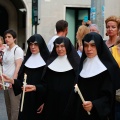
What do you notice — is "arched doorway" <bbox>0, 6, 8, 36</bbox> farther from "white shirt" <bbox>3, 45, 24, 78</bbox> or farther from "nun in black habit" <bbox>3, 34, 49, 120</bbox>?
"nun in black habit" <bbox>3, 34, 49, 120</bbox>

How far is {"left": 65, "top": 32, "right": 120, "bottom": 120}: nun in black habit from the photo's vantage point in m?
4.25

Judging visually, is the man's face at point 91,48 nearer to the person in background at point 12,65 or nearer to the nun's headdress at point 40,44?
the nun's headdress at point 40,44

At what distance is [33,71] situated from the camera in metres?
5.81

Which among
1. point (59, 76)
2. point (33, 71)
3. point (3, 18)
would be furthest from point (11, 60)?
point (3, 18)

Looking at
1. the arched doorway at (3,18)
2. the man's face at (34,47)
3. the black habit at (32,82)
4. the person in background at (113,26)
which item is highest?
the arched doorway at (3,18)

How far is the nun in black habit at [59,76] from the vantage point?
5.29m

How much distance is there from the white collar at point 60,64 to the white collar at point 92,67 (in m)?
0.80

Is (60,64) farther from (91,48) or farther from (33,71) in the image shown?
(91,48)

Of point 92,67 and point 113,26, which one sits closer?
point 92,67

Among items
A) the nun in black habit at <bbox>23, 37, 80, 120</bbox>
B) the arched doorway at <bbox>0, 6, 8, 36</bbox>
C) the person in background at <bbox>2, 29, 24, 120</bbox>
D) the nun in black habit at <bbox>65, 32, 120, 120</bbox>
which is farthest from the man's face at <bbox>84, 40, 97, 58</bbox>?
the arched doorway at <bbox>0, 6, 8, 36</bbox>

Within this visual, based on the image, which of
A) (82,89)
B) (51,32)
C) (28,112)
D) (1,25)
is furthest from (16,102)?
(1,25)

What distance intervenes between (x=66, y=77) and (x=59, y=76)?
0.10 m

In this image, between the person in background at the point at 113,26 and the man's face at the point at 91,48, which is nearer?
the man's face at the point at 91,48

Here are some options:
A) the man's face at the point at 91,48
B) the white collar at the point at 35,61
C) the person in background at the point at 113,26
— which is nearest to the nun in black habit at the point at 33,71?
the white collar at the point at 35,61
